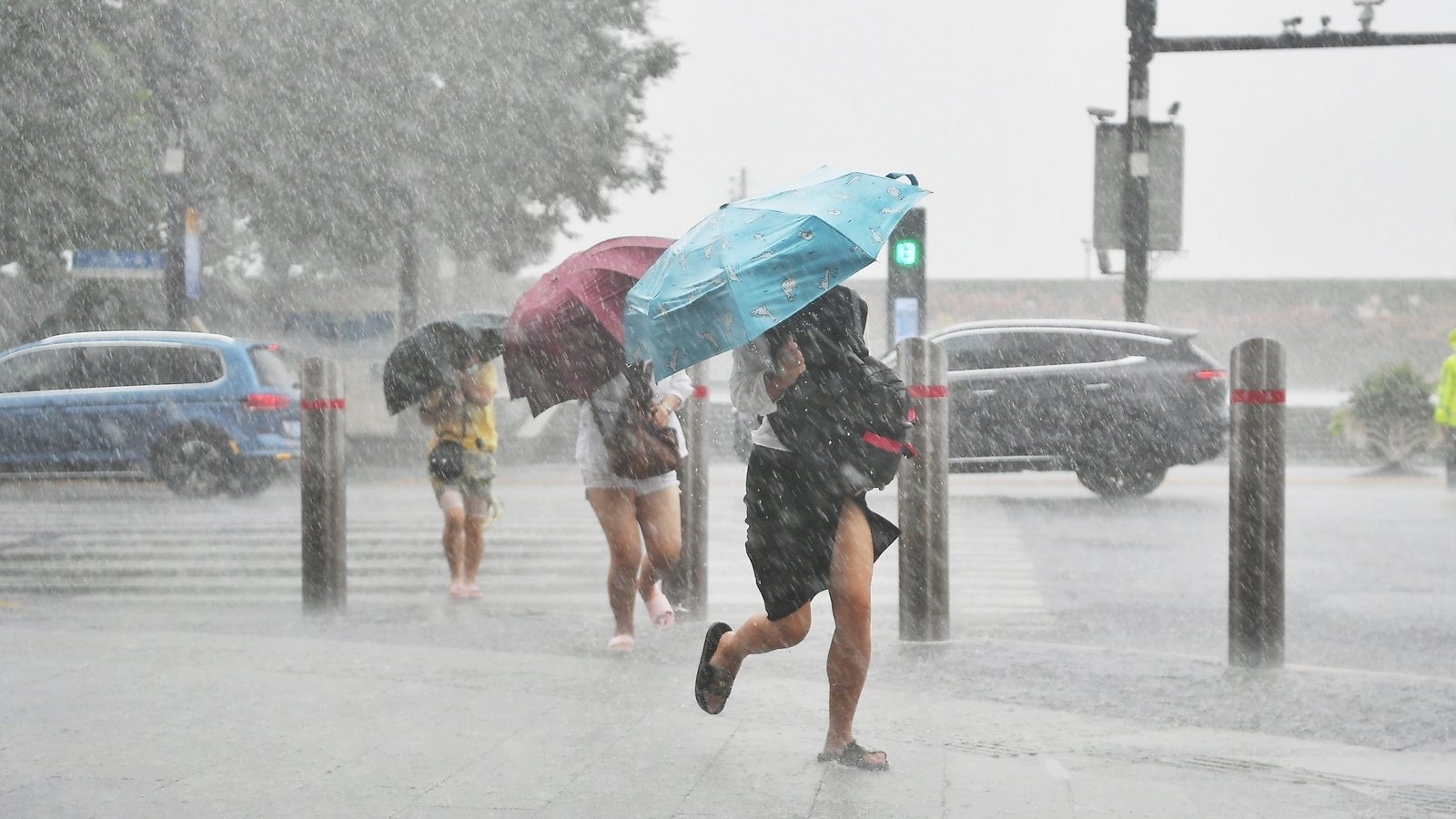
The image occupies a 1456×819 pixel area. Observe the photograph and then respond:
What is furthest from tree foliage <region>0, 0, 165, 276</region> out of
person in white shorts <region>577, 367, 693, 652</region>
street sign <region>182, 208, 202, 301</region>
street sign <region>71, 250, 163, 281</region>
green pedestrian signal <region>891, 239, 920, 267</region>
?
person in white shorts <region>577, 367, 693, 652</region>

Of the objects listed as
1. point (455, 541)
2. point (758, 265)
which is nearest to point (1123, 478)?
point (455, 541)

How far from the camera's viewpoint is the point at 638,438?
6.60 m

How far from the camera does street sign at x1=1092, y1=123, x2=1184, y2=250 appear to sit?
16.9 m

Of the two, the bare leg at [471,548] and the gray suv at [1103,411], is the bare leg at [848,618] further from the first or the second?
the gray suv at [1103,411]

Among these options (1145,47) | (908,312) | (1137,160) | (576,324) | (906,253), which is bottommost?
(576,324)

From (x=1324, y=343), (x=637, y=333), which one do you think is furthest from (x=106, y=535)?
(x=1324, y=343)

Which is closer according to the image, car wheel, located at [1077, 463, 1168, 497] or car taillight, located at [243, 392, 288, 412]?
car wheel, located at [1077, 463, 1168, 497]

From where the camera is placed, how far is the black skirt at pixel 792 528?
475 centimetres

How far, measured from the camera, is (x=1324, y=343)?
159 ft

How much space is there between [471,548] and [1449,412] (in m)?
12.4

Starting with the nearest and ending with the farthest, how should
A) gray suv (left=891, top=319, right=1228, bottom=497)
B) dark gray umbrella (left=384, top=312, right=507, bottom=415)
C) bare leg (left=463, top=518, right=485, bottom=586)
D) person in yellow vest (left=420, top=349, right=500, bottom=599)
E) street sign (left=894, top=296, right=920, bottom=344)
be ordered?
dark gray umbrella (left=384, top=312, right=507, bottom=415) → person in yellow vest (left=420, top=349, right=500, bottom=599) → bare leg (left=463, top=518, right=485, bottom=586) → gray suv (left=891, top=319, right=1228, bottom=497) → street sign (left=894, top=296, right=920, bottom=344)

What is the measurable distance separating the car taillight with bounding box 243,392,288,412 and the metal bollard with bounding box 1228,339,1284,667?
39.0ft

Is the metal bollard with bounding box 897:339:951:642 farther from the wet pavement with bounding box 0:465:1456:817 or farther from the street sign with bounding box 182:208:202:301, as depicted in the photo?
the street sign with bounding box 182:208:202:301

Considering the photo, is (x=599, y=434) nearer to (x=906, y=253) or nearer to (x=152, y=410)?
(x=906, y=253)
